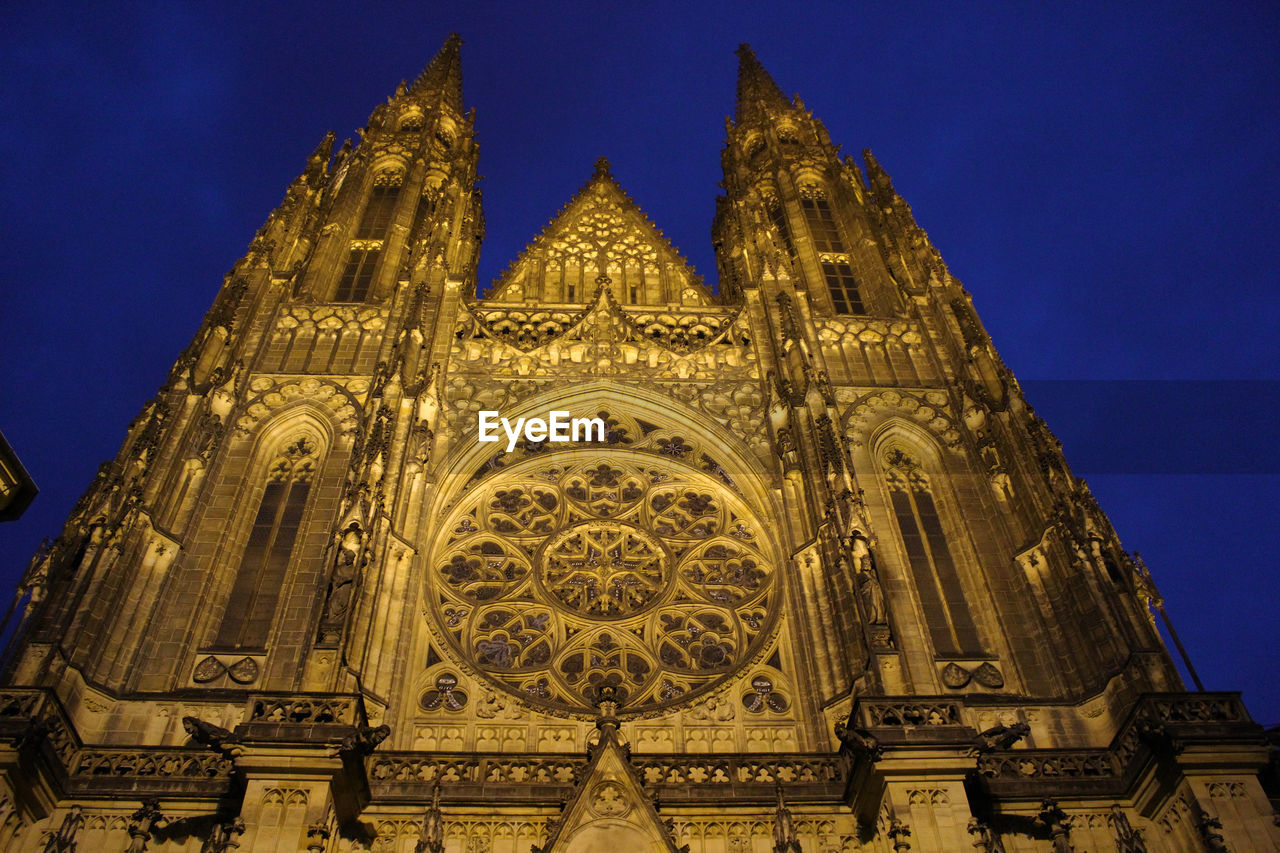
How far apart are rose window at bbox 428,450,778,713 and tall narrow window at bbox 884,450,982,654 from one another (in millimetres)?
2437

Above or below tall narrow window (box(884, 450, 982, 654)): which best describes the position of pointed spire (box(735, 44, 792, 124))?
above

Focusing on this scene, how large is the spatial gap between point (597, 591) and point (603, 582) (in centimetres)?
19

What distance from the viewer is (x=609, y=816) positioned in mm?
13055

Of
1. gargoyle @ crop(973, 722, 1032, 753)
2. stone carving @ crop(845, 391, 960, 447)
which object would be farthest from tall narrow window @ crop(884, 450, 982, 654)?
gargoyle @ crop(973, 722, 1032, 753)

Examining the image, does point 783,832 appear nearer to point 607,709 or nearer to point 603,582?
point 607,709

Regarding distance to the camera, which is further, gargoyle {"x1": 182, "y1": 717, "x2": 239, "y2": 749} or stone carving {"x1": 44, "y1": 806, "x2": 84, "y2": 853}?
gargoyle {"x1": 182, "y1": 717, "x2": 239, "y2": 749}

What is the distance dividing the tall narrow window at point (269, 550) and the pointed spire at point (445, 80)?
56.1ft

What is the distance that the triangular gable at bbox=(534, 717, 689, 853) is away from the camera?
1277 cm

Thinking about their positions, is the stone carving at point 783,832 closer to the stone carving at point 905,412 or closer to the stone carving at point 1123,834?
the stone carving at point 1123,834

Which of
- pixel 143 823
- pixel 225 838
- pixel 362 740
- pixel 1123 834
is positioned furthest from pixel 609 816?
pixel 1123 834

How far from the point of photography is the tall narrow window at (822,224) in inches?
1049

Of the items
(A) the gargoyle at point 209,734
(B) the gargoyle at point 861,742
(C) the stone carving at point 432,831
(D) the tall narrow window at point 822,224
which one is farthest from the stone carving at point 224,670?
(D) the tall narrow window at point 822,224

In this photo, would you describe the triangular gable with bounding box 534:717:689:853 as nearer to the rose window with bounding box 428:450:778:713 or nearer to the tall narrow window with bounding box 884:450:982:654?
the rose window with bounding box 428:450:778:713

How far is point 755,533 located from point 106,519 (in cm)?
993
